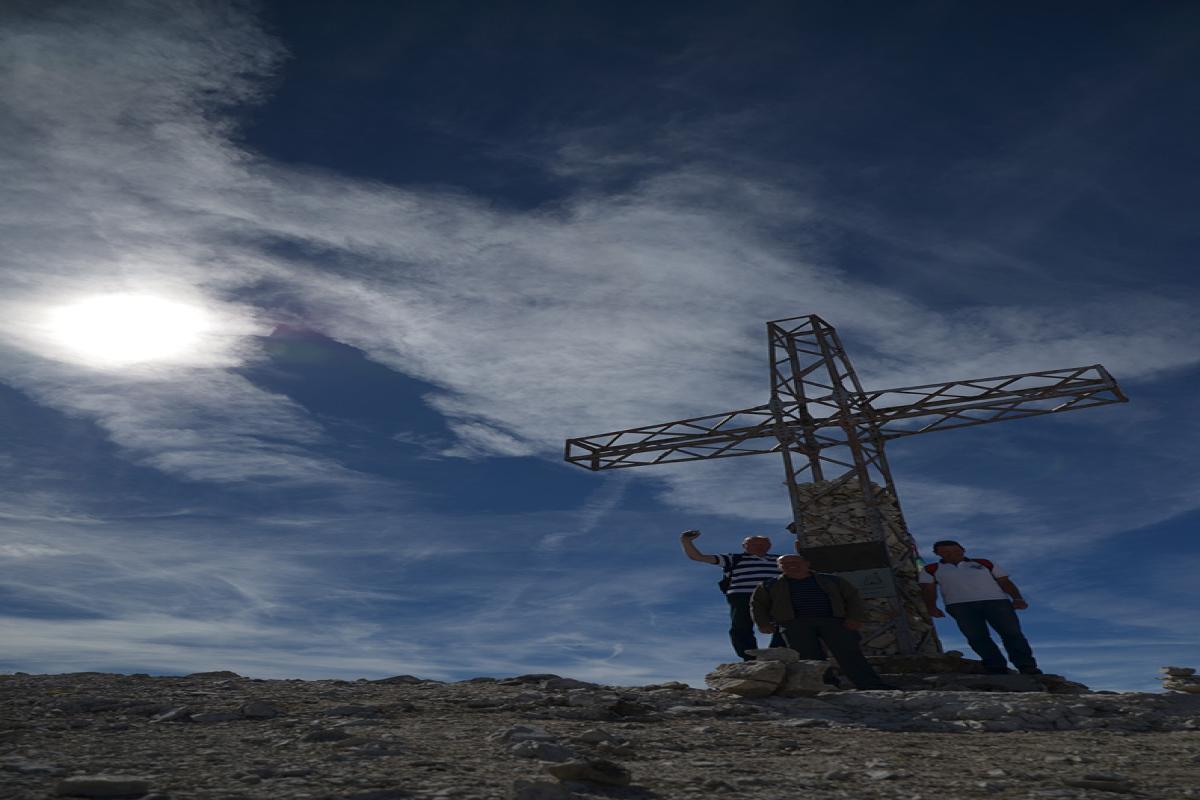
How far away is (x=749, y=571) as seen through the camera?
10.6 m

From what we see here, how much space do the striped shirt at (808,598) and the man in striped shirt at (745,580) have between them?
108 centimetres

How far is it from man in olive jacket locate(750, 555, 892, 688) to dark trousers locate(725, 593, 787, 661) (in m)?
1.02

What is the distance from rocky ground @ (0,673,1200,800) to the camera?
4.43 meters

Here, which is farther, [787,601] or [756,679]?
[787,601]

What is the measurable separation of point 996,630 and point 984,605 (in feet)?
1.42

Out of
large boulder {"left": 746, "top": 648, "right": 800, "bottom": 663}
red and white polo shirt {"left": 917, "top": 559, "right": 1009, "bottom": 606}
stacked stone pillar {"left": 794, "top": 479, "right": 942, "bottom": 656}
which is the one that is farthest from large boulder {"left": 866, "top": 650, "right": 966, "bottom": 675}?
large boulder {"left": 746, "top": 648, "right": 800, "bottom": 663}

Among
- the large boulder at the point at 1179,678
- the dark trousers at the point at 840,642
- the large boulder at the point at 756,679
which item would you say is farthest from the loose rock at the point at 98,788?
the large boulder at the point at 1179,678

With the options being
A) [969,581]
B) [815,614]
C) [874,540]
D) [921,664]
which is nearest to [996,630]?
[969,581]

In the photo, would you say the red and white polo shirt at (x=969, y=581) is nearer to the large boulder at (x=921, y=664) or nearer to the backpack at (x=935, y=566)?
the backpack at (x=935, y=566)

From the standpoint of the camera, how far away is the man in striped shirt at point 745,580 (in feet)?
34.3

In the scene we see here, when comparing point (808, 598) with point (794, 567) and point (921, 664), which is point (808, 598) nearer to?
point (794, 567)

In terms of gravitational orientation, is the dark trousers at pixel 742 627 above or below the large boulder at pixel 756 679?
above

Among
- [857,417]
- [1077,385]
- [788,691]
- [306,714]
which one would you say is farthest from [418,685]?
[1077,385]

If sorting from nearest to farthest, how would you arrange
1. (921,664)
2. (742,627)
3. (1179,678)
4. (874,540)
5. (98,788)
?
1. (98,788)
2. (1179,678)
3. (742,627)
4. (921,664)
5. (874,540)
